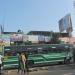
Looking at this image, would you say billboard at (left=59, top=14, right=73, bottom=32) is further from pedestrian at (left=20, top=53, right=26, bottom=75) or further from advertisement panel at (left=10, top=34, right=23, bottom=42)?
pedestrian at (left=20, top=53, right=26, bottom=75)

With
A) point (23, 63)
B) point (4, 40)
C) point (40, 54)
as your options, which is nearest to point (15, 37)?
point (4, 40)

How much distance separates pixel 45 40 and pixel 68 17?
9.23m

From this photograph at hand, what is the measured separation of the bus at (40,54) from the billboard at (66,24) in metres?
14.6

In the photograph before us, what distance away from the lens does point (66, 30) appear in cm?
5303

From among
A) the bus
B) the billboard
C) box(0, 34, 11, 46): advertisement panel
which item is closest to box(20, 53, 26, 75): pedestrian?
the bus

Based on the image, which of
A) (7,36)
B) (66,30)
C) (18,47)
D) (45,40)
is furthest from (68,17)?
(18,47)

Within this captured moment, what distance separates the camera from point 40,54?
→ 34.5 meters

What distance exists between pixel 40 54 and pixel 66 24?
1898 cm

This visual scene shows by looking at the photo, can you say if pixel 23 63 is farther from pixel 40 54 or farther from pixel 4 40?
pixel 4 40

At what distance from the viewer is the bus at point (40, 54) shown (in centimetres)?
3272

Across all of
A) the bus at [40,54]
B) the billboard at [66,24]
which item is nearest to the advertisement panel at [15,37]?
the bus at [40,54]

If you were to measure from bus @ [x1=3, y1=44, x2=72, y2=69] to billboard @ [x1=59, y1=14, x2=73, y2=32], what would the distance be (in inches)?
575

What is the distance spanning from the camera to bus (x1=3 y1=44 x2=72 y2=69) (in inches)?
1288

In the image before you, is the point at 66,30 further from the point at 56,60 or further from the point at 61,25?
the point at 56,60
